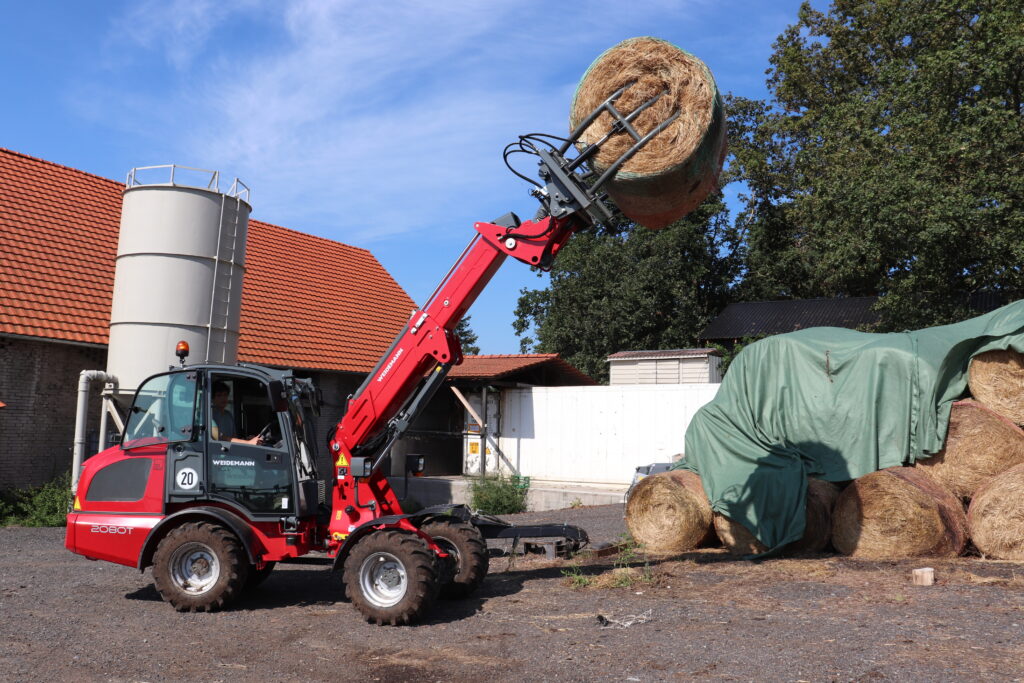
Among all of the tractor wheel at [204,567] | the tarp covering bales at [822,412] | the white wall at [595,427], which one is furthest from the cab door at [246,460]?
the white wall at [595,427]

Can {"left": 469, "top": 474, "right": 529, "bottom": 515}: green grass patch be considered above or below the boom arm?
below

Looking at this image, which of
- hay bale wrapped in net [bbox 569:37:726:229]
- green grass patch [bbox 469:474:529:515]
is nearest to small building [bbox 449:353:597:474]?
green grass patch [bbox 469:474:529:515]

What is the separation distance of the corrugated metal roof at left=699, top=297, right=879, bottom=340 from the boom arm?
24.6 meters

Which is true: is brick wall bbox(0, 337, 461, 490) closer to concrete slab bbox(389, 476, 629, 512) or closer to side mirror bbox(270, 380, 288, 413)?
concrete slab bbox(389, 476, 629, 512)

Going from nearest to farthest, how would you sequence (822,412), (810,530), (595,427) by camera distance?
(810,530) < (822,412) < (595,427)

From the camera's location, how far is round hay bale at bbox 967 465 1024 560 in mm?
8469

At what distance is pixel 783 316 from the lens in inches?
1267

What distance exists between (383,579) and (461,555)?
3.27ft

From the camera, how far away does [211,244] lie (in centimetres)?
1232

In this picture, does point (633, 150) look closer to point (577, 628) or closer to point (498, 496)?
point (577, 628)

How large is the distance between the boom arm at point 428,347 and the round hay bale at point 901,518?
459cm

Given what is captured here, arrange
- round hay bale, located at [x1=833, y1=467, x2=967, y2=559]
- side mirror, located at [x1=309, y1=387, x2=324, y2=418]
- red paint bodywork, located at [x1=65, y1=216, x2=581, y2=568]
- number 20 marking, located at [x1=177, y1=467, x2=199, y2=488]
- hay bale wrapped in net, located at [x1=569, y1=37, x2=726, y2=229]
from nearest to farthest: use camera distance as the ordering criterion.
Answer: hay bale wrapped in net, located at [x1=569, y1=37, x2=726, y2=229] < red paint bodywork, located at [x1=65, y1=216, x2=581, y2=568] < number 20 marking, located at [x1=177, y1=467, x2=199, y2=488] < side mirror, located at [x1=309, y1=387, x2=324, y2=418] < round hay bale, located at [x1=833, y1=467, x2=967, y2=559]

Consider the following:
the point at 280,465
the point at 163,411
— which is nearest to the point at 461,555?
the point at 280,465

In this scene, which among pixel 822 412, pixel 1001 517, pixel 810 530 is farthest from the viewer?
pixel 822 412
